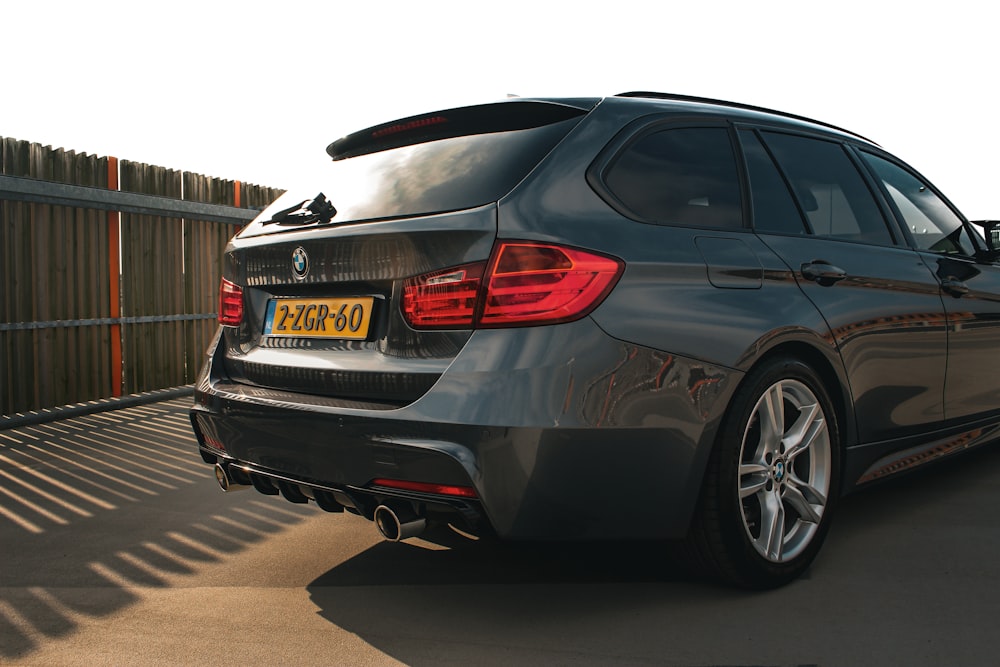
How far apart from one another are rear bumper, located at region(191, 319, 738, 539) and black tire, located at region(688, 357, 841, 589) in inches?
4.1

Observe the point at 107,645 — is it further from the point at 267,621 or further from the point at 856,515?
the point at 856,515

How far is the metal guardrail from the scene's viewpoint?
22.1ft

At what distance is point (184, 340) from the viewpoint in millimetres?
8688

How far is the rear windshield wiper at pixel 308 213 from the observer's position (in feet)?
10.2

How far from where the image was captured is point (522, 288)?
2559 mm

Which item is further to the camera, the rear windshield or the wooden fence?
the wooden fence

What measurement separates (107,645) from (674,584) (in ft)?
5.96

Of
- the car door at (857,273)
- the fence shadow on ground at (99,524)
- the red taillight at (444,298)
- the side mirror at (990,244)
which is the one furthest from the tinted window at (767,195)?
the fence shadow on ground at (99,524)

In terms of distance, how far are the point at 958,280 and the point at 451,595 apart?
270cm

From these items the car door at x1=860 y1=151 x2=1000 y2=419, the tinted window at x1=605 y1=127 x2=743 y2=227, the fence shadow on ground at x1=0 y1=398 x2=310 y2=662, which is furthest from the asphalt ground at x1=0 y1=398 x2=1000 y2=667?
the tinted window at x1=605 y1=127 x2=743 y2=227

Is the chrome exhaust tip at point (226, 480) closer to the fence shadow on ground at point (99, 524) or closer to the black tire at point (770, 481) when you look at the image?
the fence shadow on ground at point (99, 524)

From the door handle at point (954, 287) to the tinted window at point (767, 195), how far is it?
103 centimetres

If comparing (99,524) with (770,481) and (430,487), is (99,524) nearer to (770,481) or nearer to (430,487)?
(430,487)

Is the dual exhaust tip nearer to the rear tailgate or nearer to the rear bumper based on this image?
the rear bumper
